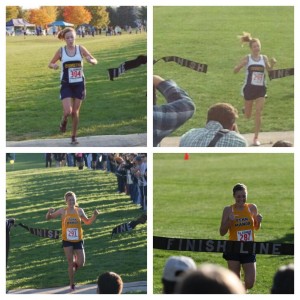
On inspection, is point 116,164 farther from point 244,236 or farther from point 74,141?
point 244,236

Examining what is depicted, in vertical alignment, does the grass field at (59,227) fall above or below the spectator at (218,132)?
below

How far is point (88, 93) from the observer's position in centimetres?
683

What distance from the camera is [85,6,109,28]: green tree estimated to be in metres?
6.78

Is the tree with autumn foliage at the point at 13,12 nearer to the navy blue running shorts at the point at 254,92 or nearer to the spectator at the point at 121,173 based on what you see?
the spectator at the point at 121,173

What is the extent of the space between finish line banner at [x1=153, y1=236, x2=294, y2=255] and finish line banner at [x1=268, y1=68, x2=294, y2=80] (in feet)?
4.04

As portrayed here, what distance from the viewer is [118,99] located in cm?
690

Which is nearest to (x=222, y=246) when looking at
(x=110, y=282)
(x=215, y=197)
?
(x=110, y=282)

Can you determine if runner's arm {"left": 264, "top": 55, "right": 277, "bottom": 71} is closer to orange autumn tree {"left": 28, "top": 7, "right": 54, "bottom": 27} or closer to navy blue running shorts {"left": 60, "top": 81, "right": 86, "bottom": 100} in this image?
navy blue running shorts {"left": 60, "top": 81, "right": 86, "bottom": 100}

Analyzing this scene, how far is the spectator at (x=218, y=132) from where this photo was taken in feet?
22.1

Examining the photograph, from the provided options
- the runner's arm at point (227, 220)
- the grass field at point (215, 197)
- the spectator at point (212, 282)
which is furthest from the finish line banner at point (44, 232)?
the spectator at point (212, 282)

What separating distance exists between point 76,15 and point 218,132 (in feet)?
4.39

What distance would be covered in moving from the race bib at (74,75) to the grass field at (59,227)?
60 centimetres

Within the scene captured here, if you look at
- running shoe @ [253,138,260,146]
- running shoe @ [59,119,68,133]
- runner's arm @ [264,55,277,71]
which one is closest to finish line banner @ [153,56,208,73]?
runner's arm @ [264,55,277,71]
